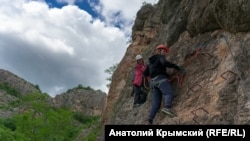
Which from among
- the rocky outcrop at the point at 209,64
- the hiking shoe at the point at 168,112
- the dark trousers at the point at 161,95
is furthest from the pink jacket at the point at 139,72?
the hiking shoe at the point at 168,112

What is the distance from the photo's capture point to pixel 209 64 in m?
10.2

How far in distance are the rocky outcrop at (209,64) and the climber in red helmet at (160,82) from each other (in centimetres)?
23

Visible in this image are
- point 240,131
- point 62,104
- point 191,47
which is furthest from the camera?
point 62,104

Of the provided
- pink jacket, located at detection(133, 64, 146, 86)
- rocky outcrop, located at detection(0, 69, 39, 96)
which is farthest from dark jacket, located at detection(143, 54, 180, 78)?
rocky outcrop, located at detection(0, 69, 39, 96)

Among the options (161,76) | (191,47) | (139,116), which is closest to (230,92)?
(161,76)

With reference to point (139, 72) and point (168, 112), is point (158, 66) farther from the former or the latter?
point (139, 72)

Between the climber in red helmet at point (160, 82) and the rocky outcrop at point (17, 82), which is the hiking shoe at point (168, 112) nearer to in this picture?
the climber in red helmet at point (160, 82)

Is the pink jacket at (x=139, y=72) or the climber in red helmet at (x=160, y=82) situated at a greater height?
the pink jacket at (x=139, y=72)

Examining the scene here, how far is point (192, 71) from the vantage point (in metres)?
10.8

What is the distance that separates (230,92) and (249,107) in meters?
0.99

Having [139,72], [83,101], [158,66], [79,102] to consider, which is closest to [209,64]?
[158,66]

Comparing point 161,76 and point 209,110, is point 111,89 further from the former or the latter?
point 209,110

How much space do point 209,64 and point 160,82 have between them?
4.58ft

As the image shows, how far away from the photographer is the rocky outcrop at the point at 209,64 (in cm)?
876
